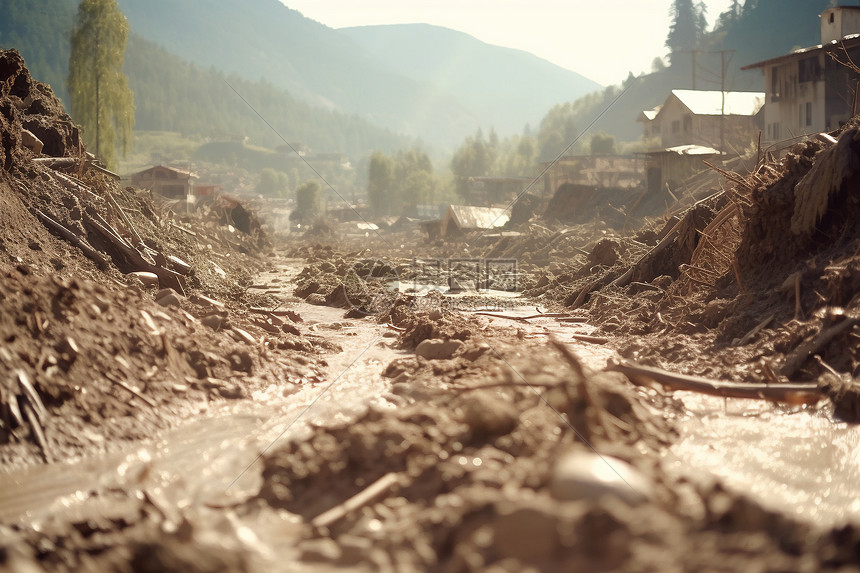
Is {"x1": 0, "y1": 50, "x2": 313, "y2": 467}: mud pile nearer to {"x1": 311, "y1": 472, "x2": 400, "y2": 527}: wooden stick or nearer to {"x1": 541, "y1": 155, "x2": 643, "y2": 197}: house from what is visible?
{"x1": 311, "y1": 472, "x2": 400, "y2": 527}: wooden stick

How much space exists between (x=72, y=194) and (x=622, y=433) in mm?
10205

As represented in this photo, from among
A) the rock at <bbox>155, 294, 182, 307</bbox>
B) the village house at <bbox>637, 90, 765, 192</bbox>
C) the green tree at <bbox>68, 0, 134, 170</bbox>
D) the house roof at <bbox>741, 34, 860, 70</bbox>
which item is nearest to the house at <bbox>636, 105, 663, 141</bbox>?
the village house at <bbox>637, 90, 765, 192</bbox>

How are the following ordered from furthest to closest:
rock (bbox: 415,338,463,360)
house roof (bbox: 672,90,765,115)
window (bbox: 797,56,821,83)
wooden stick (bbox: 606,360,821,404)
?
house roof (bbox: 672,90,765,115), window (bbox: 797,56,821,83), rock (bbox: 415,338,463,360), wooden stick (bbox: 606,360,821,404)

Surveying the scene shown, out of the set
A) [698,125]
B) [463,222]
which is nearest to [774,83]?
[698,125]

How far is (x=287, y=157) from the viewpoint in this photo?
182750 millimetres

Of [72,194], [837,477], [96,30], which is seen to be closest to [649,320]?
[837,477]

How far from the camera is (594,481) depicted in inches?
136

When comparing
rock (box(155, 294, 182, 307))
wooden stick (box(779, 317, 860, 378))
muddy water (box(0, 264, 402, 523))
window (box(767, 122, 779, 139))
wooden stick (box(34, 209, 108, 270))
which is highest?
window (box(767, 122, 779, 139))

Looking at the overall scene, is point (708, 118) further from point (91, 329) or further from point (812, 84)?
point (91, 329)

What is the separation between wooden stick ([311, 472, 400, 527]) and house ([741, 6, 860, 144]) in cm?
2832

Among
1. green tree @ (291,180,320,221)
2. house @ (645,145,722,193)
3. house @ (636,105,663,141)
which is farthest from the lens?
green tree @ (291,180,320,221)

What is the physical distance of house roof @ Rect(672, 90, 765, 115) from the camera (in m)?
43.5

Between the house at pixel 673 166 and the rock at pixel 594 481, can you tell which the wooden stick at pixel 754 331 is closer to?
the rock at pixel 594 481

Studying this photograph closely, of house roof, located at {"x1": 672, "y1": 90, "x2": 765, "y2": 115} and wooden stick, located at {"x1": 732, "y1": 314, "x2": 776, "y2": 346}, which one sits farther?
house roof, located at {"x1": 672, "y1": 90, "x2": 765, "y2": 115}
